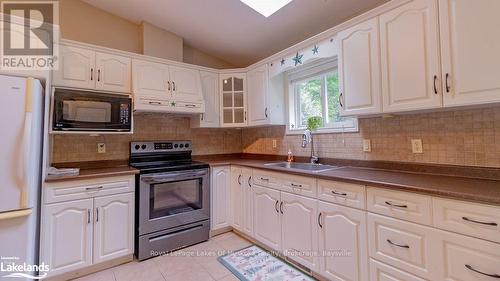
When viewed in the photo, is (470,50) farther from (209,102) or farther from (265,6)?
(209,102)

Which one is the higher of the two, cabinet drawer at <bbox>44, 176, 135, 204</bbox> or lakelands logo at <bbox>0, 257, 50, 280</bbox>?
cabinet drawer at <bbox>44, 176, 135, 204</bbox>

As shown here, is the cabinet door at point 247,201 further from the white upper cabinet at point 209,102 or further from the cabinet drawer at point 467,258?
the cabinet drawer at point 467,258

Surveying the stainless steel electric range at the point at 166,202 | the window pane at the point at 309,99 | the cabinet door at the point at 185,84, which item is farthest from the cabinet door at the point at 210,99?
the window pane at the point at 309,99

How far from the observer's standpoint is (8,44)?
1.75 m

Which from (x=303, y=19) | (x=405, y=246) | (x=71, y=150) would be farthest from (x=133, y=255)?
(x=303, y=19)

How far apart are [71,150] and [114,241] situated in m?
1.07

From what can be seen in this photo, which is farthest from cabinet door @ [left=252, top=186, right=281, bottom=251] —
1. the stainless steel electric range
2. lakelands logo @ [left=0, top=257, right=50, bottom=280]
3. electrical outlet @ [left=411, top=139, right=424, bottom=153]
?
lakelands logo @ [left=0, top=257, right=50, bottom=280]

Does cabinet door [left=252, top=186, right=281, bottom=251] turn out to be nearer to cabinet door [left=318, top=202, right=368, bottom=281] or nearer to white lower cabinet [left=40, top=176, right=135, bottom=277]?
cabinet door [left=318, top=202, right=368, bottom=281]

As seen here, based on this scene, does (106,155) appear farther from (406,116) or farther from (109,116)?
(406,116)

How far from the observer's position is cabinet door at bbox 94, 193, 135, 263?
2068 millimetres

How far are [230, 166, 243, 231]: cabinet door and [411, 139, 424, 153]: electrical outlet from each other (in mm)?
1705

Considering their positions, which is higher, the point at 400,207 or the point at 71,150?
the point at 71,150

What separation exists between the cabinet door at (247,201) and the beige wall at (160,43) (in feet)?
5.76

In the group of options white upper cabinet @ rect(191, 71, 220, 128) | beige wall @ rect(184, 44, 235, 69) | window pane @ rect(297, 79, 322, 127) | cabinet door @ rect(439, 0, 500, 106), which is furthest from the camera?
beige wall @ rect(184, 44, 235, 69)
